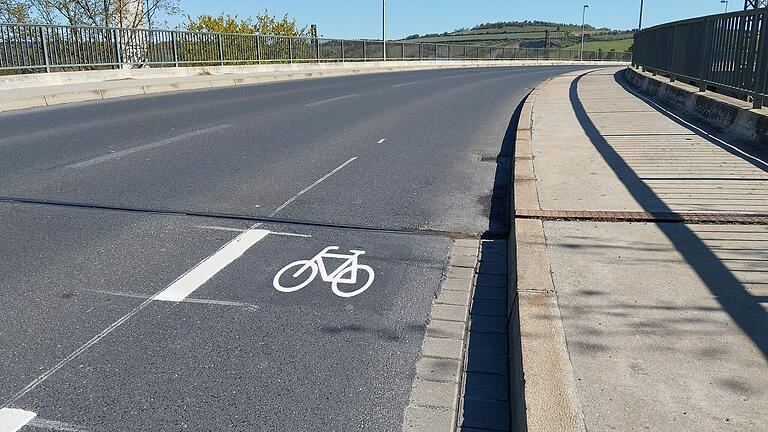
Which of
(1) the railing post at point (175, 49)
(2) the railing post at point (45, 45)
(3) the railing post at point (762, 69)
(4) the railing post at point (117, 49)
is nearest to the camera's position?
(3) the railing post at point (762, 69)

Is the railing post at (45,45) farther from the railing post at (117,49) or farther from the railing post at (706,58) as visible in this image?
the railing post at (706,58)

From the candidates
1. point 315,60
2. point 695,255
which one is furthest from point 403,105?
point 315,60

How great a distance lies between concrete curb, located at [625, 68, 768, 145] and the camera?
854cm

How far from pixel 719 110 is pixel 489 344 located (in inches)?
329

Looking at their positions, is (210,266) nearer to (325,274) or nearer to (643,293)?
(325,274)

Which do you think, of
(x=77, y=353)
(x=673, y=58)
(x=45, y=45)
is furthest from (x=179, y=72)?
(x=77, y=353)

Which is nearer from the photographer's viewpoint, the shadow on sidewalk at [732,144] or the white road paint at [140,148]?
the shadow on sidewalk at [732,144]

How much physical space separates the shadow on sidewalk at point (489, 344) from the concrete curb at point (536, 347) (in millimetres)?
70

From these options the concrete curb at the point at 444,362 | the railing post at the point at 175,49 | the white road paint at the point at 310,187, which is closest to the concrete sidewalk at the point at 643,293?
the concrete curb at the point at 444,362

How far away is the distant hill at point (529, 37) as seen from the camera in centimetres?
13000

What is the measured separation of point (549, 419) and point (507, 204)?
14.8 feet

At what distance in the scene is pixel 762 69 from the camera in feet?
28.7

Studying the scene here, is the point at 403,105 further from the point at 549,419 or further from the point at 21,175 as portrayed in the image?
the point at 549,419

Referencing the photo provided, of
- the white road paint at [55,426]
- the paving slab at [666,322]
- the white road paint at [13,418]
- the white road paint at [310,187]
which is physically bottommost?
the white road paint at [55,426]
